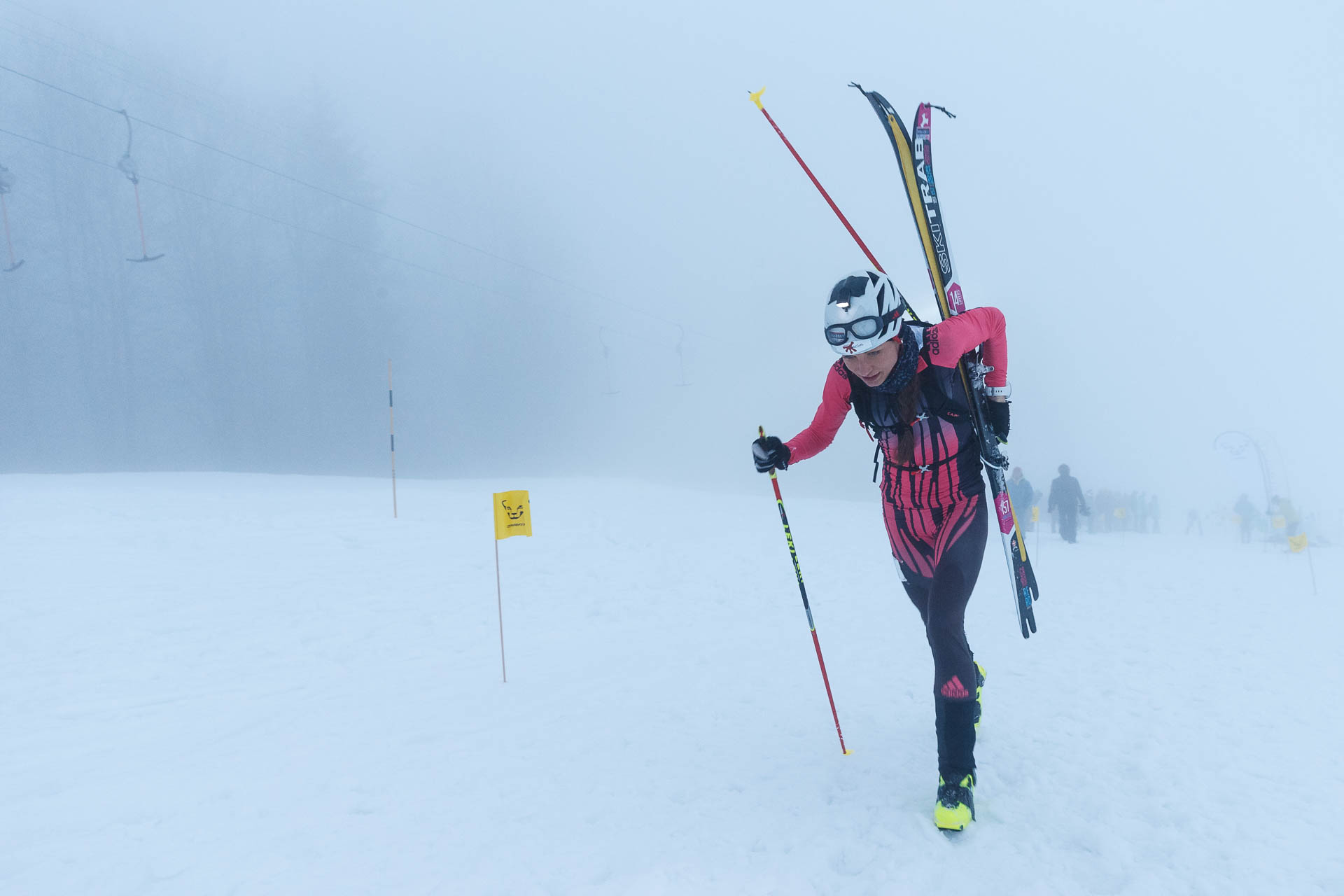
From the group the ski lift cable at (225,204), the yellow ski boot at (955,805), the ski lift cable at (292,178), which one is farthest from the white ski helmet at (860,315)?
the ski lift cable at (225,204)

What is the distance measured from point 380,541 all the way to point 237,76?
47.5m

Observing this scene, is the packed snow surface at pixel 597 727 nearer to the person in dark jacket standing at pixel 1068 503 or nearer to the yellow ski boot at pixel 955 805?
the yellow ski boot at pixel 955 805

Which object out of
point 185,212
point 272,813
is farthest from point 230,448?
point 272,813

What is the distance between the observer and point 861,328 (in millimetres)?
2928

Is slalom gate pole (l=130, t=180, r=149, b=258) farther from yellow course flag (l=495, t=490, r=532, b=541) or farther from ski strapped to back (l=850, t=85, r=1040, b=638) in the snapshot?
ski strapped to back (l=850, t=85, r=1040, b=638)

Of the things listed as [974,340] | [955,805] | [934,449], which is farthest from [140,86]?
[955,805]

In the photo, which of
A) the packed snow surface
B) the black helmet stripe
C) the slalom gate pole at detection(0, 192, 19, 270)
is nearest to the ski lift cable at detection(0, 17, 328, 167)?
the slalom gate pole at detection(0, 192, 19, 270)

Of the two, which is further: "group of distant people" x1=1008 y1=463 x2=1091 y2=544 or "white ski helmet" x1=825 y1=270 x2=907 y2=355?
"group of distant people" x1=1008 y1=463 x2=1091 y2=544

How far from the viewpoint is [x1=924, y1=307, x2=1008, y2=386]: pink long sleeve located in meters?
3.13

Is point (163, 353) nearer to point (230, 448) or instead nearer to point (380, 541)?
point (230, 448)

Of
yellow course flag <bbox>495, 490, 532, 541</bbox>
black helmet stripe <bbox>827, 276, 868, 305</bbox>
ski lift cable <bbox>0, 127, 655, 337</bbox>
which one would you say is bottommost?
yellow course flag <bbox>495, 490, 532, 541</bbox>

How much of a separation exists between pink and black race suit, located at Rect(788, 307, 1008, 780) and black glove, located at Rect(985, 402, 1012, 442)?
0.15 metres

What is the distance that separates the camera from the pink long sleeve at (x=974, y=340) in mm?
3133

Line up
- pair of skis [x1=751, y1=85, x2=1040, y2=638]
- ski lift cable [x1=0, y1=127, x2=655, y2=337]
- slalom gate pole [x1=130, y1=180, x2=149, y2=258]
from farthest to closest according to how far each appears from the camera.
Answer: ski lift cable [x1=0, y1=127, x2=655, y2=337] → slalom gate pole [x1=130, y1=180, x2=149, y2=258] → pair of skis [x1=751, y1=85, x2=1040, y2=638]
